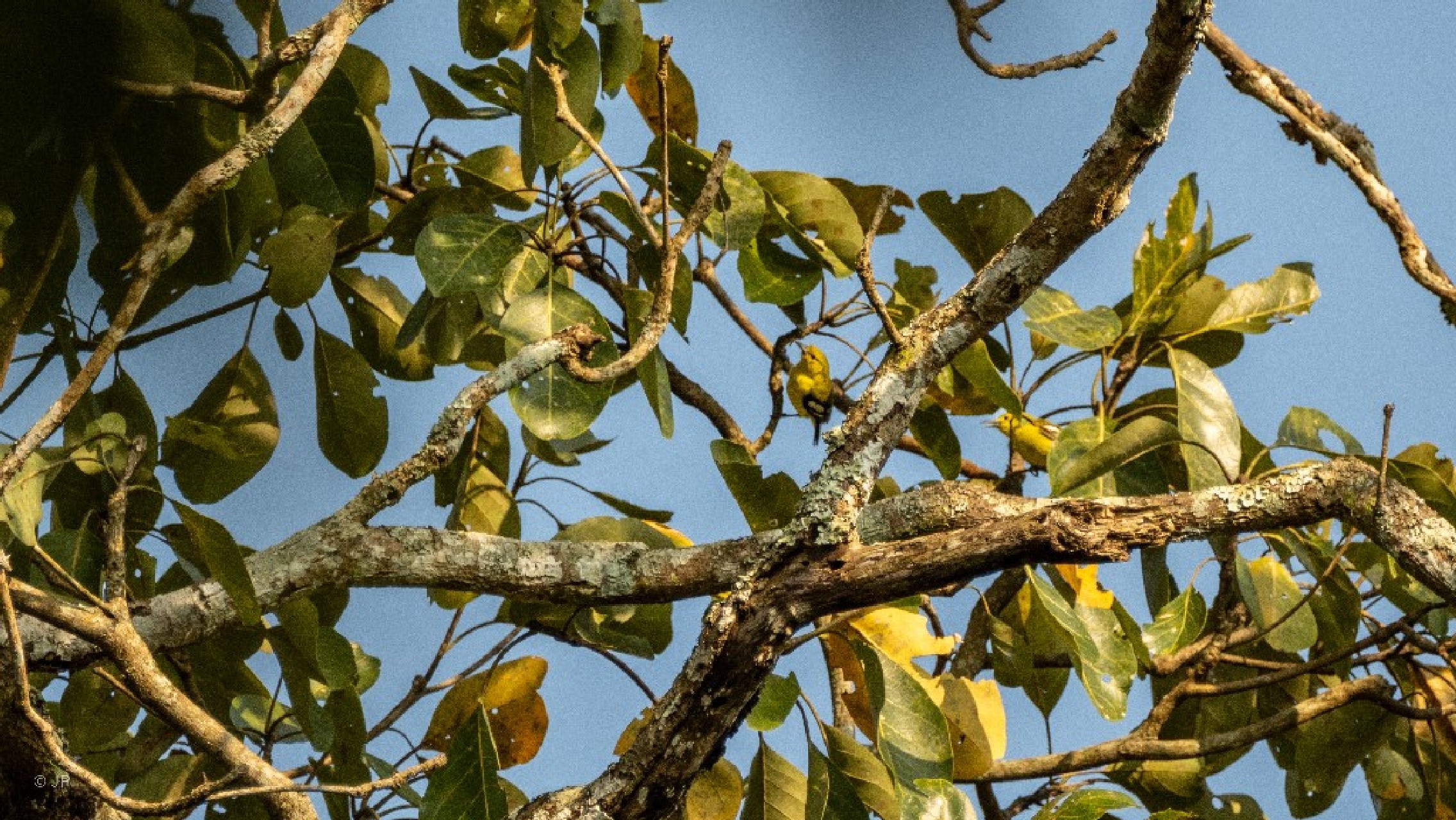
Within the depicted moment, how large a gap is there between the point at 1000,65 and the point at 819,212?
0.27 meters

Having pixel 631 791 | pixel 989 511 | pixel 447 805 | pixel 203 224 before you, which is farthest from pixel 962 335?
pixel 203 224

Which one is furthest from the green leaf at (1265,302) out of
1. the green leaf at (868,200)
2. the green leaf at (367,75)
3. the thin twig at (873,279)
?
→ the green leaf at (367,75)

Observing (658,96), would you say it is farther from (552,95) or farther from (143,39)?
(143,39)

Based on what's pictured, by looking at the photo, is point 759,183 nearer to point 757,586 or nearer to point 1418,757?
point 757,586

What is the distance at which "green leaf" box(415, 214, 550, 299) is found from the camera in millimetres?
1119

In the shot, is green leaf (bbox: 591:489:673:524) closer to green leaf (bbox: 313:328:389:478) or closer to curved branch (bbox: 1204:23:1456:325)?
green leaf (bbox: 313:328:389:478)

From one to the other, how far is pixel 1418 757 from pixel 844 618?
786mm

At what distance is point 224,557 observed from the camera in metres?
0.89

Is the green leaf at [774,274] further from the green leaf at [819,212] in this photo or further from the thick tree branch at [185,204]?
the thick tree branch at [185,204]

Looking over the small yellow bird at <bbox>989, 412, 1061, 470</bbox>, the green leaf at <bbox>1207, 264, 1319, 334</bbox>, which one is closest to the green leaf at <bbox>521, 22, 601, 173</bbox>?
the small yellow bird at <bbox>989, 412, 1061, 470</bbox>

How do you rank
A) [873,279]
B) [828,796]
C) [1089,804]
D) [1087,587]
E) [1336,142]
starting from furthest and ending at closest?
[1336,142], [1087,587], [828,796], [873,279], [1089,804]

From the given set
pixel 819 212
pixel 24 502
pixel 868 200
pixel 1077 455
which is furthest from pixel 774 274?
pixel 24 502

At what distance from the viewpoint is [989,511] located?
1104 millimetres

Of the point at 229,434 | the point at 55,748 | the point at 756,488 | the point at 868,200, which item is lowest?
the point at 55,748
